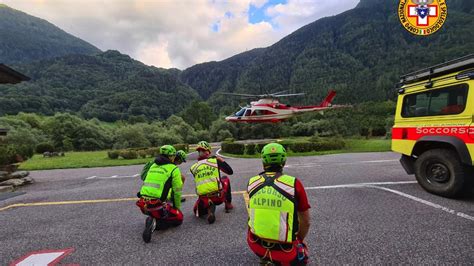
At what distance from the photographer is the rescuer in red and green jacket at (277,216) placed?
7.76 ft

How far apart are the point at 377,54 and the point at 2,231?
598 ft

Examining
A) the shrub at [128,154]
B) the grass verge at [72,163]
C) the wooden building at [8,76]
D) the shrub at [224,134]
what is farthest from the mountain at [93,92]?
the wooden building at [8,76]

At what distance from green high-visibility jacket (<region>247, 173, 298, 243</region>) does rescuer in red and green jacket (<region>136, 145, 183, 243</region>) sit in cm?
219

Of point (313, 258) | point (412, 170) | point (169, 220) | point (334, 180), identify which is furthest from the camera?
point (334, 180)

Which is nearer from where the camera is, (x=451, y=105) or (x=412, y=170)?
(x=451, y=105)

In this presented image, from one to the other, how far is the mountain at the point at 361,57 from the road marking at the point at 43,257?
334ft

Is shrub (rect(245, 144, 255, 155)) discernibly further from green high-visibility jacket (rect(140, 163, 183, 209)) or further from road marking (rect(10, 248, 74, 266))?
road marking (rect(10, 248, 74, 266))

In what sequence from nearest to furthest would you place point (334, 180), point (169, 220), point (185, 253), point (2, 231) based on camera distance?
point (185, 253) → point (169, 220) → point (2, 231) → point (334, 180)

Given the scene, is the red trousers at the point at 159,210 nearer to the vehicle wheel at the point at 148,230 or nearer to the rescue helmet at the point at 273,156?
the vehicle wheel at the point at 148,230

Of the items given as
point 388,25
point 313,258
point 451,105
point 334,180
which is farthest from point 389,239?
point 388,25

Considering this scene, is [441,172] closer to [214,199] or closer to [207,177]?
[214,199]

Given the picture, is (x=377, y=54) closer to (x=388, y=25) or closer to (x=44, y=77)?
(x=388, y=25)

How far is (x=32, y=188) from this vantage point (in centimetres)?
948

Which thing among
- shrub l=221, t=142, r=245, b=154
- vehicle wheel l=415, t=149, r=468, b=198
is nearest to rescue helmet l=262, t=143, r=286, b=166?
vehicle wheel l=415, t=149, r=468, b=198
